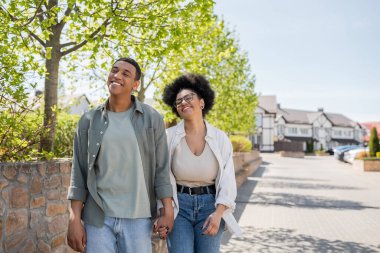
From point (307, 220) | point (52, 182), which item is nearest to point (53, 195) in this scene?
point (52, 182)

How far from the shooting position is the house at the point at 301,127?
72.1 metres

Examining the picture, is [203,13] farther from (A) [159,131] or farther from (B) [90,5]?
(A) [159,131]

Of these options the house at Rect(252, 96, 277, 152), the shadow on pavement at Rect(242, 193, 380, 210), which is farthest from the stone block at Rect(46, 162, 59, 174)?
the house at Rect(252, 96, 277, 152)

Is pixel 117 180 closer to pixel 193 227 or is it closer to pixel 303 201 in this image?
pixel 193 227

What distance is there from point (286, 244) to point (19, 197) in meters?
4.44

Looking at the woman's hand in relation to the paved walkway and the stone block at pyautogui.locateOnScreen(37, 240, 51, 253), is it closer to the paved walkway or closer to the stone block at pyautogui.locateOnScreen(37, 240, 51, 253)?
the stone block at pyautogui.locateOnScreen(37, 240, 51, 253)

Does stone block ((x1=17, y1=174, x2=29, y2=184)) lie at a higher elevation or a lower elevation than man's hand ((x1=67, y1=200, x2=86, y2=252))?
higher

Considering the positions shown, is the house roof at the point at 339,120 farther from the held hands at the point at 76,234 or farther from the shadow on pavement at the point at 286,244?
the held hands at the point at 76,234

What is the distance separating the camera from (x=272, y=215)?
31.7 ft

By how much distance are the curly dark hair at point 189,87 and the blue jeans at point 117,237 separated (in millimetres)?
1263

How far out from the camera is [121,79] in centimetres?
276

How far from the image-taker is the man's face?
274 centimetres

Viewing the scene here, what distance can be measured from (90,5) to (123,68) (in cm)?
331

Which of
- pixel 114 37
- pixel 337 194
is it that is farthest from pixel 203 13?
pixel 337 194
